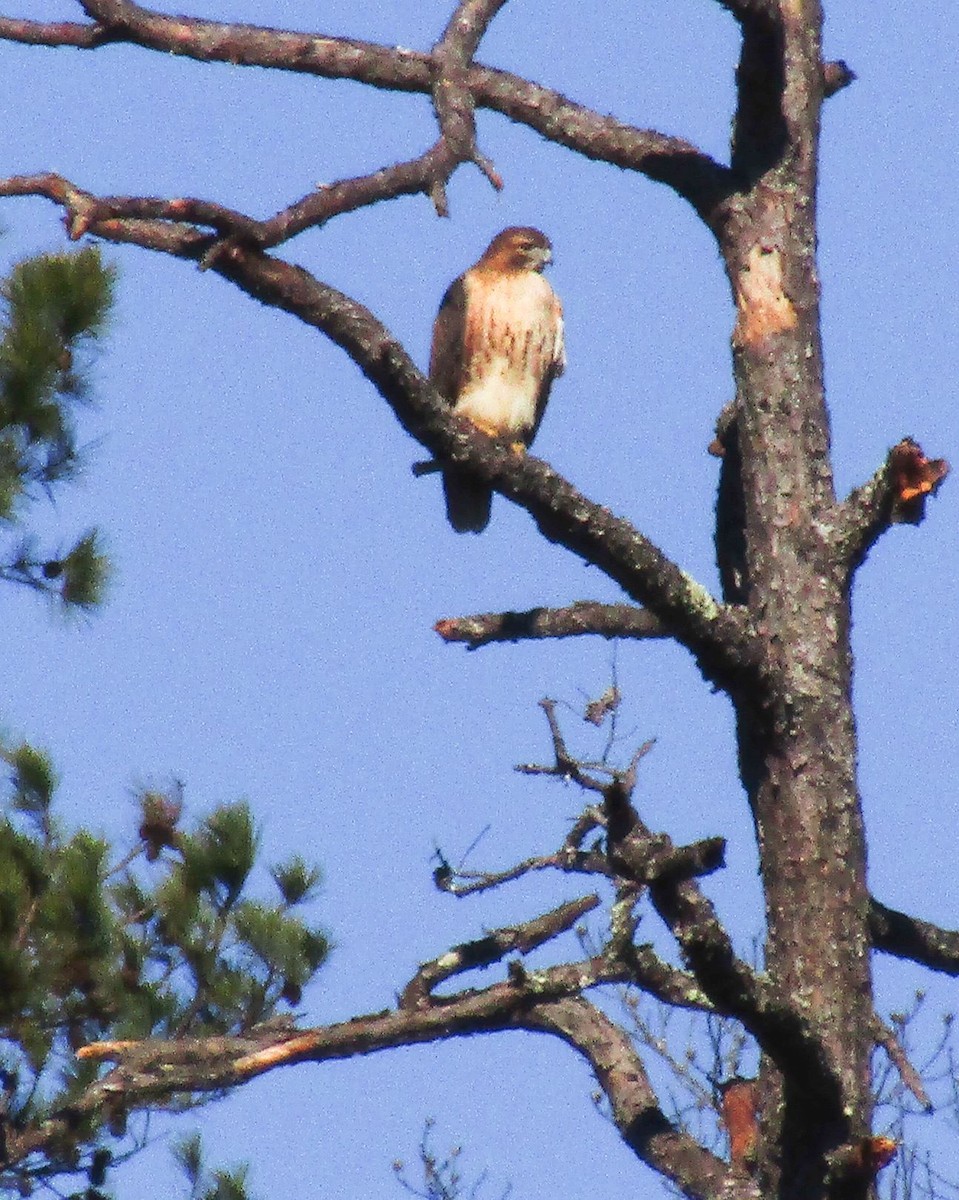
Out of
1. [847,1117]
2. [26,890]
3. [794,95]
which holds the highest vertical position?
[794,95]

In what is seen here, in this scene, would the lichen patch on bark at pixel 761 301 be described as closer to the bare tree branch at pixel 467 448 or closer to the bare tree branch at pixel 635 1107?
the bare tree branch at pixel 467 448

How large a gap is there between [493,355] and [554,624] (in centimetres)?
295

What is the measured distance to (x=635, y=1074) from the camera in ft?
13.5

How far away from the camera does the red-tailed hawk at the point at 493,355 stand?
697cm

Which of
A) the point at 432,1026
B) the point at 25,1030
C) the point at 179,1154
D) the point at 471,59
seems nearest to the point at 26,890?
the point at 25,1030

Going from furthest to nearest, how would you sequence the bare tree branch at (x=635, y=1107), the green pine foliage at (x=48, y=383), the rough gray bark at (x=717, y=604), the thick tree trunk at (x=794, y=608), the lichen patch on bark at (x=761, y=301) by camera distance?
the green pine foliage at (x=48, y=383)
the lichen patch on bark at (x=761, y=301)
the bare tree branch at (x=635, y=1107)
the thick tree trunk at (x=794, y=608)
the rough gray bark at (x=717, y=604)

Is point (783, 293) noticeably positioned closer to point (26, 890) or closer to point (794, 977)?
point (794, 977)

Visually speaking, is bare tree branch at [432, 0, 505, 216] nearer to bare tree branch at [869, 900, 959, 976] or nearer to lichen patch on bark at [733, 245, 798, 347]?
lichen patch on bark at [733, 245, 798, 347]

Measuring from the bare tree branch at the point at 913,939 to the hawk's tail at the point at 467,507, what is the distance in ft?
10.5

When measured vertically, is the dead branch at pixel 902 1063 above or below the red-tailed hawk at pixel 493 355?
below

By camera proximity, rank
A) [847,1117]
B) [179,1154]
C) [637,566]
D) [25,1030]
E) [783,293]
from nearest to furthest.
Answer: [847,1117] < [637,566] < [783,293] < [25,1030] < [179,1154]

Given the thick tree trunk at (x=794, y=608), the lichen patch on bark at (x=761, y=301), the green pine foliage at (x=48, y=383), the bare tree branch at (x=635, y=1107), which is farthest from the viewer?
the green pine foliage at (x=48, y=383)

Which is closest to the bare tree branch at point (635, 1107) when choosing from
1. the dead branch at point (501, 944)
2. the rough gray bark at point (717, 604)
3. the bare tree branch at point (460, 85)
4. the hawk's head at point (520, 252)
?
the rough gray bark at point (717, 604)

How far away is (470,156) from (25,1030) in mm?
3346
